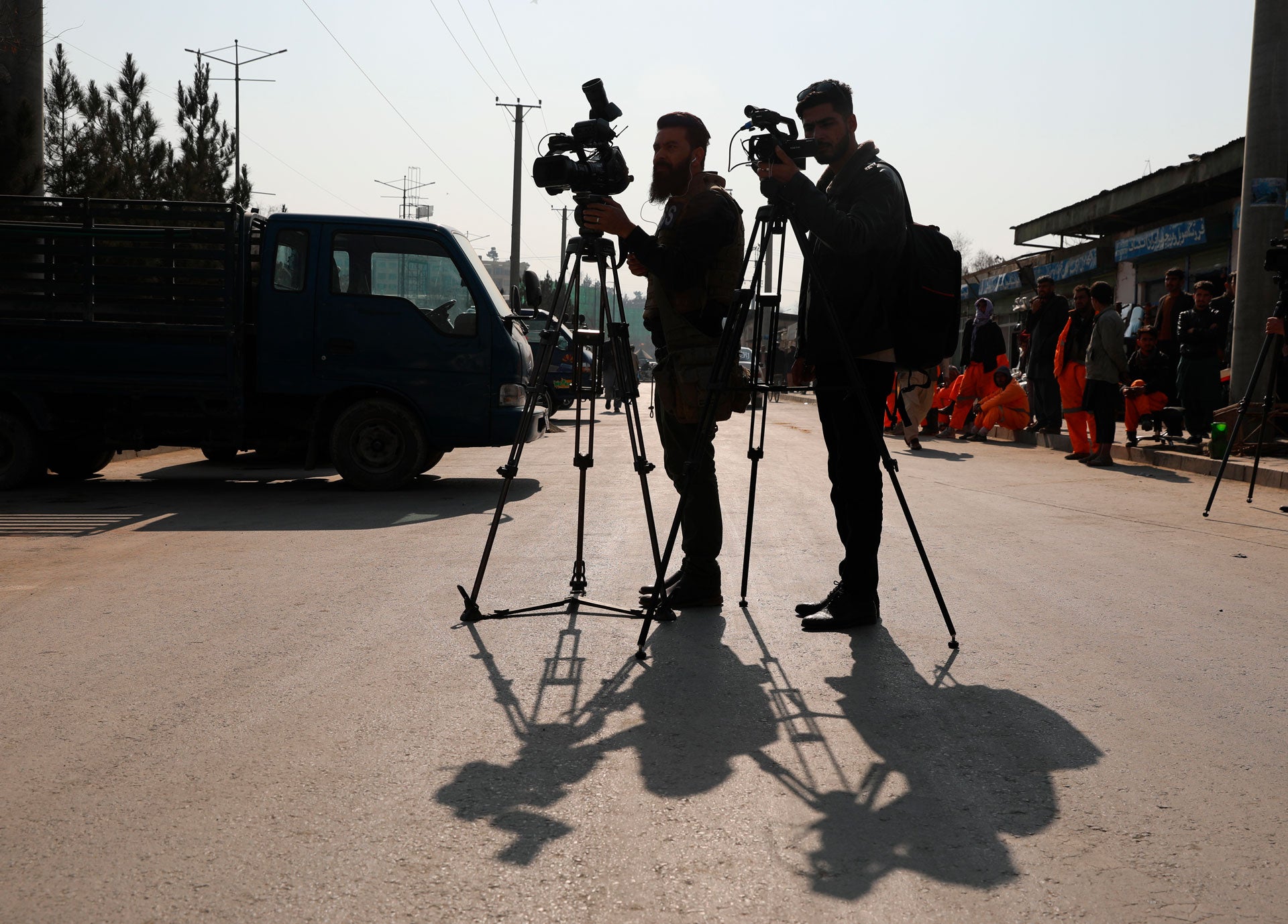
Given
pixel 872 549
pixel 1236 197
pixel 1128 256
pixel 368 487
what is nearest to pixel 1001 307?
pixel 1128 256

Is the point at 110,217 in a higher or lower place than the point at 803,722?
higher

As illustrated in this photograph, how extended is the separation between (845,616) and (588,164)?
6.75 ft

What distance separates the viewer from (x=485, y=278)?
10.8 m

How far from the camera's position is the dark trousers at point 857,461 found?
491 cm

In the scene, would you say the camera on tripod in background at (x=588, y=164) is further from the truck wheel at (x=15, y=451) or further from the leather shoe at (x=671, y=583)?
the truck wheel at (x=15, y=451)

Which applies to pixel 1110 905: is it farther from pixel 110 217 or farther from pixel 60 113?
pixel 60 113

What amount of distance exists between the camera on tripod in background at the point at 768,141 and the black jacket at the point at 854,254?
119 millimetres

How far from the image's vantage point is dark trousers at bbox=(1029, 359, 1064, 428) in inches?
664

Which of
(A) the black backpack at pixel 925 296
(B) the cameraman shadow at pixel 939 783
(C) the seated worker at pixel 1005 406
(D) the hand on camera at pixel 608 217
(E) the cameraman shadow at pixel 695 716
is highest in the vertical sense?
(D) the hand on camera at pixel 608 217

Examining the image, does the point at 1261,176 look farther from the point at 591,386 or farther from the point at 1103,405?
the point at 591,386

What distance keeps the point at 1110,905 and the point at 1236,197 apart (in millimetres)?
22995

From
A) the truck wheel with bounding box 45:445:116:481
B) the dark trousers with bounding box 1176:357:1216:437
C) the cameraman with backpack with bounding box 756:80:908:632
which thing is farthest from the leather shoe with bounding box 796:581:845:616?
the dark trousers with bounding box 1176:357:1216:437

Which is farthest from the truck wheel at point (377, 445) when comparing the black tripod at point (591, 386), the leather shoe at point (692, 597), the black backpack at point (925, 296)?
the black backpack at point (925, 296)

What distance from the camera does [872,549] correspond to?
4977 mm
